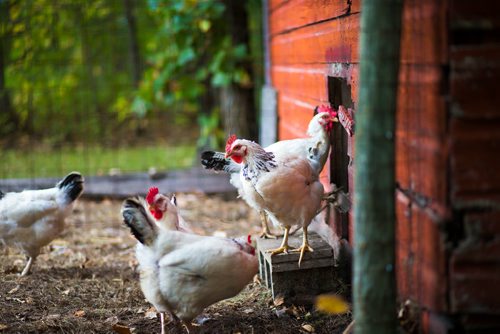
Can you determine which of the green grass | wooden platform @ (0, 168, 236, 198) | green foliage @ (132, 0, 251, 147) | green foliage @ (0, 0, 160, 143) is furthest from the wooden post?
the green grass

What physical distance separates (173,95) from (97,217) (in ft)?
9.35

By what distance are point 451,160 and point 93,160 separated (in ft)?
32.8

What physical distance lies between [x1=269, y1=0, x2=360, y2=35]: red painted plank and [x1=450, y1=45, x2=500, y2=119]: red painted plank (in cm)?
132

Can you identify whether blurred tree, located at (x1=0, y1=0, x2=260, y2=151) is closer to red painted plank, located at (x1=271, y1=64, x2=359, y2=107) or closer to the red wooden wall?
red painted plank, located at (x1=271, y1=64, x2=359, y2=107)

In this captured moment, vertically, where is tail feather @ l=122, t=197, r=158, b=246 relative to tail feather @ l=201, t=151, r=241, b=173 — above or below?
below

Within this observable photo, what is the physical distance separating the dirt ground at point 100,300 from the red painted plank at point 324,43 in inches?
71.3

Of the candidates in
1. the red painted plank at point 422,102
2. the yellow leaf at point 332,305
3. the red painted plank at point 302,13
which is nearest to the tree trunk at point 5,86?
the red painted plank at point 302,13

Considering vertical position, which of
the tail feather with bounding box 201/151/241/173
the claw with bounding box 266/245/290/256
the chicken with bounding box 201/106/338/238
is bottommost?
the claw with bounding box 266/245/290/256

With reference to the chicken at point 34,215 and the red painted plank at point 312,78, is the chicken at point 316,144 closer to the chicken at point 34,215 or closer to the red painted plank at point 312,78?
the red painted plank at point 312,78

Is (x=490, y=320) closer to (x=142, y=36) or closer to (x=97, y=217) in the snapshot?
(x=97, y=217)

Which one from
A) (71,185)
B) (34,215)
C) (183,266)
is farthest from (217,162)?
(34,215)

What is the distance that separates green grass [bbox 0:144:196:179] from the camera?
34.1 ft

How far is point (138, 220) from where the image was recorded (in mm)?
3701

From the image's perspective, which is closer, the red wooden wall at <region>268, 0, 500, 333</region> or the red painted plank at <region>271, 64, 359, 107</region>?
the red wooden wall at <region>268, 0, 500, 333</region>
